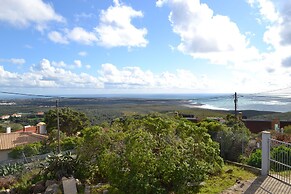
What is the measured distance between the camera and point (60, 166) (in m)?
9.03

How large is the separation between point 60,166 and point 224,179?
4916 mm

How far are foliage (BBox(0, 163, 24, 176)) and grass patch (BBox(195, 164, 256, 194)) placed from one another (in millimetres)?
6648

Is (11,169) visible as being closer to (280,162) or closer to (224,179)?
(224,179)

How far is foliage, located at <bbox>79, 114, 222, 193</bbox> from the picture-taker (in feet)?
21.0

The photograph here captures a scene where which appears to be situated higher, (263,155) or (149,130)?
(149,130)

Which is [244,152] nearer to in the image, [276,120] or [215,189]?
[215,189]

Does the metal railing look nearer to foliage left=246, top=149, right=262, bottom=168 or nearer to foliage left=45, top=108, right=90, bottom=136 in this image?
foliage left=246, top=149, right=262, bottom=168

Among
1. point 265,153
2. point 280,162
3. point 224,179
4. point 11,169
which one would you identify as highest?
point 265,153

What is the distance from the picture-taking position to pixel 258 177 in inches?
327

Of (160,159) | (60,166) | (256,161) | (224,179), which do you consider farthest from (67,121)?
(160,159)

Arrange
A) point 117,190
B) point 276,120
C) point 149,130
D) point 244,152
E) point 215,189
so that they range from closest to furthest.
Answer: point 117,190, point 215,189, point 149,130, point 244,152, point 276,120

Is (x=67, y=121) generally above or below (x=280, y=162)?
below

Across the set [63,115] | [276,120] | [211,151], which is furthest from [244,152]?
[63,115]

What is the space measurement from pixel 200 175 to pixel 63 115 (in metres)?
25.7
